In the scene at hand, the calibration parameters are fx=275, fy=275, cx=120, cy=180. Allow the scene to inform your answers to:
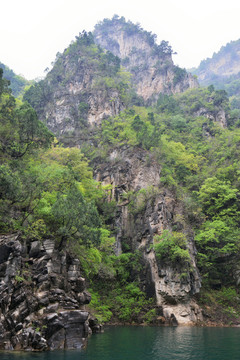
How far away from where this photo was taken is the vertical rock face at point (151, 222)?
2897 cm

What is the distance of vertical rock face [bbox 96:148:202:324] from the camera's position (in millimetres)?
28969

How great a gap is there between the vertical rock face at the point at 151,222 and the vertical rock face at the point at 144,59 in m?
38.3

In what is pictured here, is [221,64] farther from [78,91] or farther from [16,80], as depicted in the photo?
[78,91]

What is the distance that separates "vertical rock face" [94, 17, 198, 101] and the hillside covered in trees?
1258cm

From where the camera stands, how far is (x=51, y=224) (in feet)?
70.2

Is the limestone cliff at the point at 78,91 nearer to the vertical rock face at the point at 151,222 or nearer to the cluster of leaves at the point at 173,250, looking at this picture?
the vertical rock face at the point at 151,222

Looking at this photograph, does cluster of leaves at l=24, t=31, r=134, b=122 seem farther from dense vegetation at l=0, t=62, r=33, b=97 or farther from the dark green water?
the dark green water

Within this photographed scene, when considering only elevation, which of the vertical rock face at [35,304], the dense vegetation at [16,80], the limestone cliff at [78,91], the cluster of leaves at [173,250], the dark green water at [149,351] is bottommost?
the dark green water at [149,351]

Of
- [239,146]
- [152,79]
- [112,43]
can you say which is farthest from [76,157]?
[112,43]

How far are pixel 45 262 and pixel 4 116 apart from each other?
48.8 feet

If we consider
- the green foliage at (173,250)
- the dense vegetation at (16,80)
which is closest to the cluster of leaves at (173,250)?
the green foliage at (173,250)

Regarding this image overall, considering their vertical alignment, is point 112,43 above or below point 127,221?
above

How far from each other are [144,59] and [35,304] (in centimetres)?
8729

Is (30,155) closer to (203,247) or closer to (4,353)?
(4,353)
